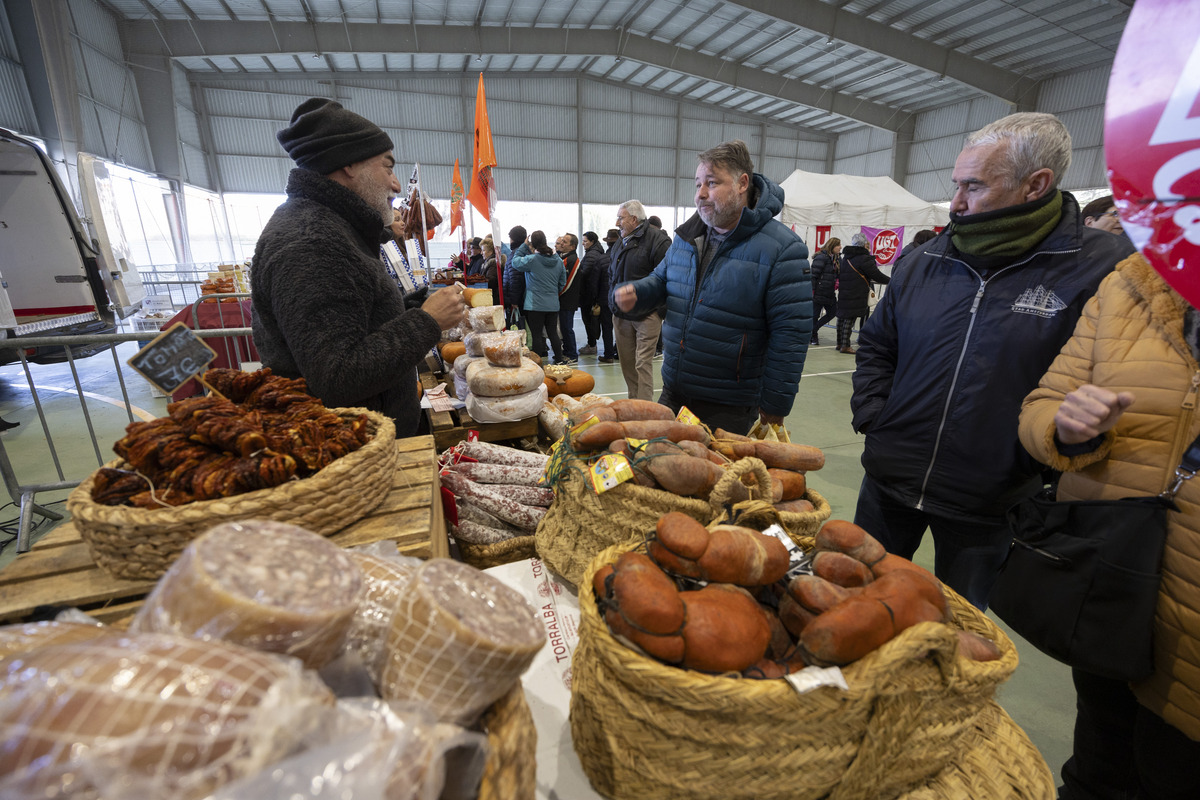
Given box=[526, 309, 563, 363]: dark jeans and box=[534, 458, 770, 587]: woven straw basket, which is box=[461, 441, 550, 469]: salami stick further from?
box=[526, 309, 563, 363]: dark jeans

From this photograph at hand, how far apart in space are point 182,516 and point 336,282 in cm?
77

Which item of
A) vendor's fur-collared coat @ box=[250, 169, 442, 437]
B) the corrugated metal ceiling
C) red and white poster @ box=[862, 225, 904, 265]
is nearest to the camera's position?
vendor's fur-collared coat @ box=[250, 169, 442, 437]

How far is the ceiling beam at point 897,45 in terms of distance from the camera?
11.7 m

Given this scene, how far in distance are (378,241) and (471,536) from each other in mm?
1018

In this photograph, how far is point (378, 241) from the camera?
170 cm

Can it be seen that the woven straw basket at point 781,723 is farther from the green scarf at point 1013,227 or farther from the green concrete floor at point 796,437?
the green concrete floor at point 796,437

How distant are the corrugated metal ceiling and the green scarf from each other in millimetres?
12260

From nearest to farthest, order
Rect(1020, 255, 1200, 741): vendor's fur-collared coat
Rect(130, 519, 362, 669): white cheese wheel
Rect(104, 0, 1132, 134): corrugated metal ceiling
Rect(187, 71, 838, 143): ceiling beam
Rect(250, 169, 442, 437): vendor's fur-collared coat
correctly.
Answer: Rect(130, 519, 362, 669): white cheese wheel
Rect(1020, 255, 1200, 741): vendor's fur-collared coat
Rect(250, 169, 442, 437): vendor's fur-collared coat
Rect(104, 0, 1132, 134): corrugated metal ceiling
Rect(187, 71, 838, 143): ceiling beam

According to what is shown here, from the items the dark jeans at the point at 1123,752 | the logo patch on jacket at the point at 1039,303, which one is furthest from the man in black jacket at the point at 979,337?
the dark jeans at the point at 1123,752

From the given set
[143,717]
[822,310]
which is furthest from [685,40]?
[143,717]

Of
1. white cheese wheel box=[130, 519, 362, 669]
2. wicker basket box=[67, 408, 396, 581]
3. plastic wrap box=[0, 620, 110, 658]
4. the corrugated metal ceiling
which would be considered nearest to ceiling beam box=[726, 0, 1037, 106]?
the corrugated metal ceiling

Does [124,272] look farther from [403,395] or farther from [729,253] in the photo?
[729,253]

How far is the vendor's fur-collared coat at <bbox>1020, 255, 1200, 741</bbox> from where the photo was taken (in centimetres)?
105

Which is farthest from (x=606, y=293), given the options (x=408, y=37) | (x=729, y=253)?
(x=408, y=37)
